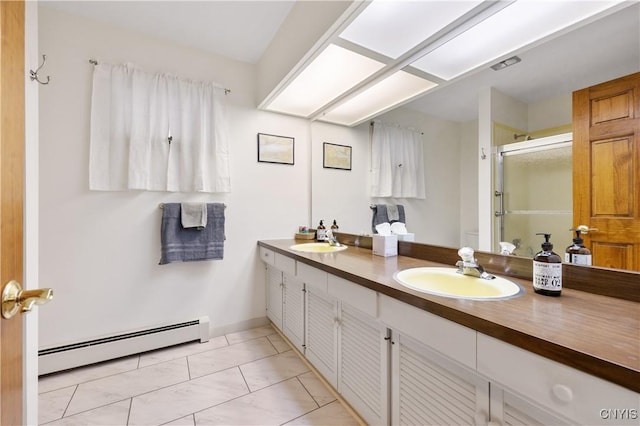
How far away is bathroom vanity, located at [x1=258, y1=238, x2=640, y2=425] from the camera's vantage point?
0.53m

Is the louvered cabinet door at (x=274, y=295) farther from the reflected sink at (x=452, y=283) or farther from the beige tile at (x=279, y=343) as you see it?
the reflected sink at (x=452, y=283)

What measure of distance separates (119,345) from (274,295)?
46.2 inches

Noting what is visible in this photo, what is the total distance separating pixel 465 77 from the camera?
140cm

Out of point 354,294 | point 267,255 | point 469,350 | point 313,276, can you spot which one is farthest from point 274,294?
point 469,350

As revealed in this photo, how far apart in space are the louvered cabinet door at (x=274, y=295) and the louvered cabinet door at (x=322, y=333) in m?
0.50

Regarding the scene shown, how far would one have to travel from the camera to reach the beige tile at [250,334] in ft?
7.37

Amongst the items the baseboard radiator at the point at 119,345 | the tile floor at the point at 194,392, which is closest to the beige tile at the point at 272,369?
the tile floor at the point at 194,392

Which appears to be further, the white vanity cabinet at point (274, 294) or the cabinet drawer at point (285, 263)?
the white vanity cabinet at point (274, 294)

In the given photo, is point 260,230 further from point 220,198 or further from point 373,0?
point 373,0

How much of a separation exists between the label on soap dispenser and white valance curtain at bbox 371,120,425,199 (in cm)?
76

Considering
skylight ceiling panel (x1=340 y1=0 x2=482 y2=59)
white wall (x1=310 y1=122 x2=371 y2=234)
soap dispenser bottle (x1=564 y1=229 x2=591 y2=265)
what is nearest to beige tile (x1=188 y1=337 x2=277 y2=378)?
white wall (x1=310 y1=122 x2=371 y2=234)

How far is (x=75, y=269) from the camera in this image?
182cm

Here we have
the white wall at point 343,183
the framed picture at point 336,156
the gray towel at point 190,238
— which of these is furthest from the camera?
the framed picture at point 336,156

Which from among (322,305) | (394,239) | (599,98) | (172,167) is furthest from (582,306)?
(172,167)
